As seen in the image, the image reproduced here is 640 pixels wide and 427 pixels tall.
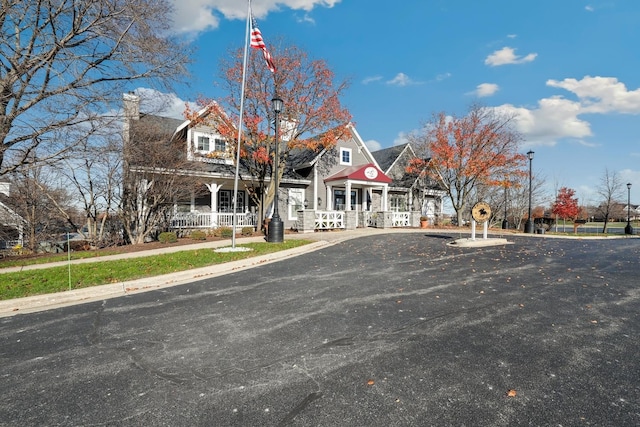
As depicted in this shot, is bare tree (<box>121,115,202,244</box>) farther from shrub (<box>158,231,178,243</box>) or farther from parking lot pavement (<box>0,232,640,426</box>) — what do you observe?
parking lot pavement (<box>0,232,640,426</box>)

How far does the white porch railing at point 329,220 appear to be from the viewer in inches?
779

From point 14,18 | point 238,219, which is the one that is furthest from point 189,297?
point 238,219

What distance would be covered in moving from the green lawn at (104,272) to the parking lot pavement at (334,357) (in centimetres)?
146

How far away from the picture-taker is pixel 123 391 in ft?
9.55

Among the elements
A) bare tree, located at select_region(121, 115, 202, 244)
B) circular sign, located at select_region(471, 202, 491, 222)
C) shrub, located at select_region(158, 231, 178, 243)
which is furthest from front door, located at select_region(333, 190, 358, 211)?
shrub, located at select_region(158, 231, 178, 243)

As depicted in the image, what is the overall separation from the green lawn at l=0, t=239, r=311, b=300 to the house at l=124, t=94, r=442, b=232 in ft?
18.6

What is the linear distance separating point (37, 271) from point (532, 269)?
13670 millimetres

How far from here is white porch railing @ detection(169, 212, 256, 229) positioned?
17455mm

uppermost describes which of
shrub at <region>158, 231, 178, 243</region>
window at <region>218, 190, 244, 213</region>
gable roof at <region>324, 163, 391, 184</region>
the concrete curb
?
gable roof at <region>324, 163, 391, 184</region>

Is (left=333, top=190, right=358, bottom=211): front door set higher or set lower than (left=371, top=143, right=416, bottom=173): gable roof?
lower

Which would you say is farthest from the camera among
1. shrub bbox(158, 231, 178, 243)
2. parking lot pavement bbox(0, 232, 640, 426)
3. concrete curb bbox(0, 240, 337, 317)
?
shrub bbox(158, 231, 178, 243)

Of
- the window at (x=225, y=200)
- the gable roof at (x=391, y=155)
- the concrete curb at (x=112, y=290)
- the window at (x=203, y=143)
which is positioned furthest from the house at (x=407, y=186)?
the concrete curb at (x=112, y=290)

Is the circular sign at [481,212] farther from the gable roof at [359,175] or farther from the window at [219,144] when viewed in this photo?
the window at [219,144]

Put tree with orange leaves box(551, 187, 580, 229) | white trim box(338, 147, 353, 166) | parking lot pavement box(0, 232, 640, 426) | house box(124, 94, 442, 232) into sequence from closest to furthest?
1. parking lot pavement box(0, 232, 640, 426)
2. house box(124, 94, 442, 232)
3. white trim box(338, 147, 353, 166)
4. tree with orange leaves box(551, 187, 580, 229)
